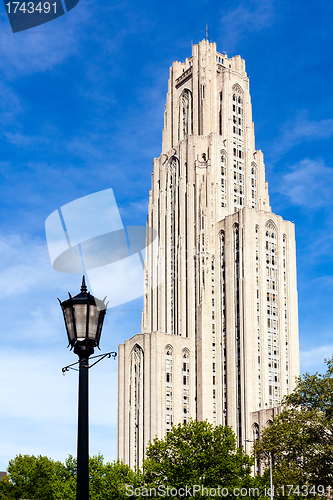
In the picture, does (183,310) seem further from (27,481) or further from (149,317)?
(27,481)

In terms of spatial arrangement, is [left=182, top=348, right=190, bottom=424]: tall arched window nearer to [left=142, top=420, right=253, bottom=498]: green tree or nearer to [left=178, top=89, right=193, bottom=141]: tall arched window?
[left=142, top=420, right=253, bottom=498]: green tree

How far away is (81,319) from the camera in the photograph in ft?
40.3

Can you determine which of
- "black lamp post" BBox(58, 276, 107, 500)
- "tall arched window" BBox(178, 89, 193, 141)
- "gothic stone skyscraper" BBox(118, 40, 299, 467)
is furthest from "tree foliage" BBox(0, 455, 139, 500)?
"tall arched window" BBox(178, 89, 193, 141)

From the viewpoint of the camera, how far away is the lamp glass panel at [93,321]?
12273mm

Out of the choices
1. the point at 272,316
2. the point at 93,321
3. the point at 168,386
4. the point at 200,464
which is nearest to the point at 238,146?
the point at 272,316

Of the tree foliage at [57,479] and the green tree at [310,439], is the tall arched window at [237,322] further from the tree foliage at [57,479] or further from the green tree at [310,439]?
the green tree at [310,439]

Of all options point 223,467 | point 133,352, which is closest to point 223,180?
point 133,352

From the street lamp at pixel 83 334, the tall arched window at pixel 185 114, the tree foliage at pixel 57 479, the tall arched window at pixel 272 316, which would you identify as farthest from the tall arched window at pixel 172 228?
the street lamp at pixel 83 334

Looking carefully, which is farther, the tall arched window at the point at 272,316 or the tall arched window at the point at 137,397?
the tall arched window at the point at 137,397

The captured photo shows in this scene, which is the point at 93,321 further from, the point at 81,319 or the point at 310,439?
the point at 310,439

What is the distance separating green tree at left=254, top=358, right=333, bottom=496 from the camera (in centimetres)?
5369

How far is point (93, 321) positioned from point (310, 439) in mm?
48841

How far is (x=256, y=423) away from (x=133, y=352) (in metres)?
28.7

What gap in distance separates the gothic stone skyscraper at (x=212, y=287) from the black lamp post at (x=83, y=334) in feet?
311
